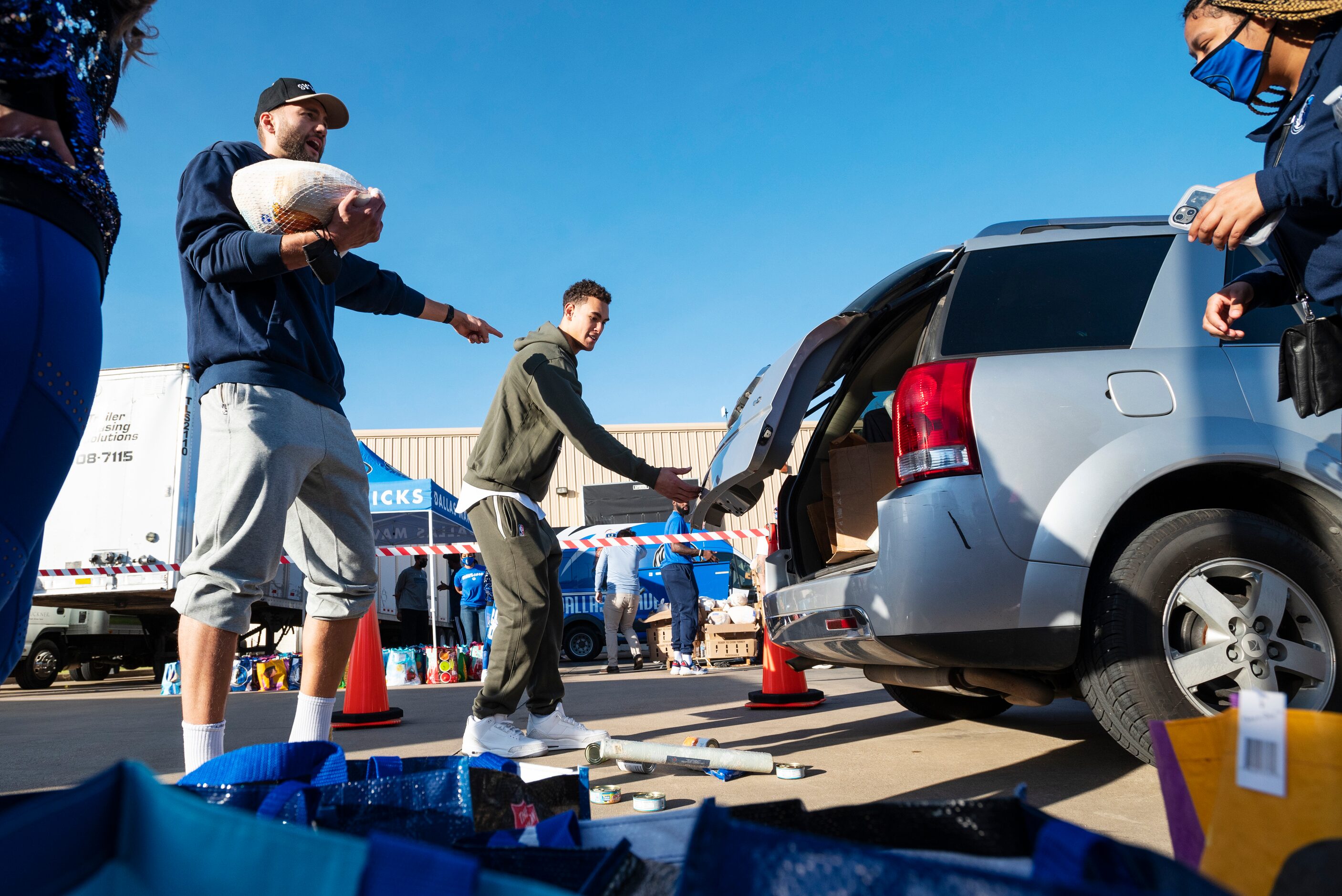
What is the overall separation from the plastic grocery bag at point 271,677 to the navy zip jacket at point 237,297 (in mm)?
7448

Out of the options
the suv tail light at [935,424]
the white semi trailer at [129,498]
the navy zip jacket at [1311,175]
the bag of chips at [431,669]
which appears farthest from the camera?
the bag of chips at [431,669]

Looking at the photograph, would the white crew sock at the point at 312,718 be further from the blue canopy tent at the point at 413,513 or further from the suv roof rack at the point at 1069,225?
the blue canopy tent at the point at 413,513

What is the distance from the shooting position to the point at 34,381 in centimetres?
141

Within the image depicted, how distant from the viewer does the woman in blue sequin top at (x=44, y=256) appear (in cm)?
138

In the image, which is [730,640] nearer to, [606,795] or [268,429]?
[606,795]

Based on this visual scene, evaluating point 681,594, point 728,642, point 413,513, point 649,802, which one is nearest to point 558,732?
point 649,802

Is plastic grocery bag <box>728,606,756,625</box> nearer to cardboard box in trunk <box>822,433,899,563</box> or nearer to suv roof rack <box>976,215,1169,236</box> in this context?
cardboard box in trunk <box>822,433,899,563</box>

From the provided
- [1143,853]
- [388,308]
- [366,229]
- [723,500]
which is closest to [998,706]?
[723,500]

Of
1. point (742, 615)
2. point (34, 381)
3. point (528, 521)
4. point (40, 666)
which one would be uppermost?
point (34, 381)

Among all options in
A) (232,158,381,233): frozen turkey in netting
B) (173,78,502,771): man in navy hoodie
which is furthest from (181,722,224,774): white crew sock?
(232,158,381,233): frozen turkey in netting

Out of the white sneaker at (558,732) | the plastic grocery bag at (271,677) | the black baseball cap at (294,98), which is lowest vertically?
the plastic grocery bag at (271,677)

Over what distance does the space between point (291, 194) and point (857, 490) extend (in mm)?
2450

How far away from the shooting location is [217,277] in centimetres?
225

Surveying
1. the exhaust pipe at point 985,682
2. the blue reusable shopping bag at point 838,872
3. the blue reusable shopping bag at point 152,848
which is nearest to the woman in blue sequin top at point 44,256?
the blue reusable shopping bag at point 152,848
